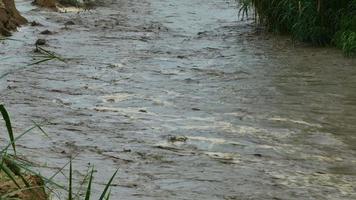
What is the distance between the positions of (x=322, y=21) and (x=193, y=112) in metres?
4.84

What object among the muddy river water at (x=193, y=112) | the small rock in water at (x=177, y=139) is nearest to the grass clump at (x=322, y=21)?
the muddy river water at (x=193, y=112)

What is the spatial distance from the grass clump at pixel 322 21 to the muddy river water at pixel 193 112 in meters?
0.28

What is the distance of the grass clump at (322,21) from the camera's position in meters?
10.7

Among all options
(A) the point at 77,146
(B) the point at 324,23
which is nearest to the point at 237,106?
(A) the point at 77,146

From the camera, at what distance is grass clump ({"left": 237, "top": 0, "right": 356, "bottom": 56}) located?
10719 mm

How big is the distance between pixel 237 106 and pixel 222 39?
551 centimetres

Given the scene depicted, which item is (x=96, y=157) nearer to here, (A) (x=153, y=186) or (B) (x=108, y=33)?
(A) (x=153, y=186)

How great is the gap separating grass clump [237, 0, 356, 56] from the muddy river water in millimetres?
285

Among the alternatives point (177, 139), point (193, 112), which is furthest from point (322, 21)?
point (177, 139)

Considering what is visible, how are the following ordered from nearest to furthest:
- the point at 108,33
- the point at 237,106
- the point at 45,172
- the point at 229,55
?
the point at 45,172 → the point at 237,106 → the point at 229,55 → the point at 108,33

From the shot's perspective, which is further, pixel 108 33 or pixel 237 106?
pixel 108 33

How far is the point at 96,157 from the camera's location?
5.38 m

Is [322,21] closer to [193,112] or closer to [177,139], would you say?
[193,112]

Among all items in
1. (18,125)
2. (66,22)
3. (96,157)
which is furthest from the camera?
(66,22)
